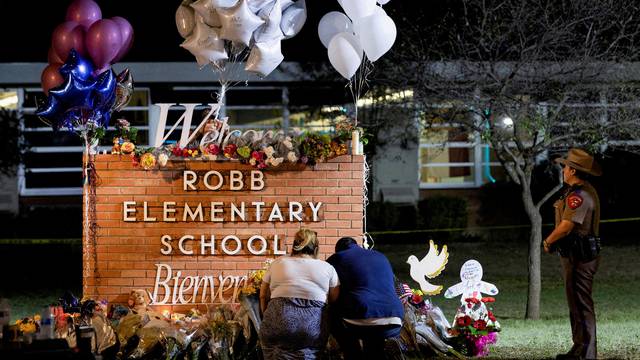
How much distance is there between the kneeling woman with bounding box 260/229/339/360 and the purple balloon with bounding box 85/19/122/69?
396 cm

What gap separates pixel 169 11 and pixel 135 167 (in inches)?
525

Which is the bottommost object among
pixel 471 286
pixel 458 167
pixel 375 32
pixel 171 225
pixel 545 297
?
pixel 545 297

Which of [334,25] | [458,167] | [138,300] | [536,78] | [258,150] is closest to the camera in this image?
[138,300]

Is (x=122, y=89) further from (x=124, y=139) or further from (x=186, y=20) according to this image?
(x=186, y=20)

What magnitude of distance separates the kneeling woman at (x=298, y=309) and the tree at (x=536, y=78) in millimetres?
5826

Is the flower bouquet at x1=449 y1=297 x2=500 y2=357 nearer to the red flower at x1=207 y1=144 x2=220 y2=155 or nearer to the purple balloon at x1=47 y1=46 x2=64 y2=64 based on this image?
the red flower at x1=207 y1=144 x2=220 y2=155

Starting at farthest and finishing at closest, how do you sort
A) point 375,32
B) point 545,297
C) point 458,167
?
point 458,167 → point 545,297 → point 375,32

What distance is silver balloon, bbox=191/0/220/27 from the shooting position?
10.8m

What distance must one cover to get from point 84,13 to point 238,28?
2.02m

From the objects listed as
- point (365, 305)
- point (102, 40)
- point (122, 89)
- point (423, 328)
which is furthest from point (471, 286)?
point (102, 40)

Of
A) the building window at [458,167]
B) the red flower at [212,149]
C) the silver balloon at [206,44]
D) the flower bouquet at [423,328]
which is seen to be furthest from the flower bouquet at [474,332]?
the building window at [458,167]

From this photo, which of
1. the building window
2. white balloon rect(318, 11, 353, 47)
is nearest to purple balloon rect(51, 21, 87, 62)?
white balloon rect(318, 11, 353, 47)

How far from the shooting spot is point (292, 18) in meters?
11.5

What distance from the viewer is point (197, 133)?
11281mm
